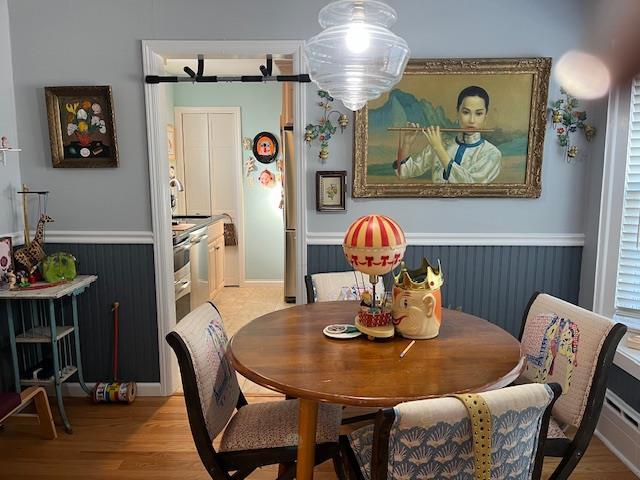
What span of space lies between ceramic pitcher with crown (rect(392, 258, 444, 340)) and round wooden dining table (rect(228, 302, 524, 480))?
5 centimetres

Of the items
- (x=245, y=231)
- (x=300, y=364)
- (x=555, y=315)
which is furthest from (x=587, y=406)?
(x=245, y=231)

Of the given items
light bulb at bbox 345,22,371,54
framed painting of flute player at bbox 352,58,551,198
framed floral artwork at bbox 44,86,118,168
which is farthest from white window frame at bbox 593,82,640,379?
framed floral artwork at bbox 44,86,118,168

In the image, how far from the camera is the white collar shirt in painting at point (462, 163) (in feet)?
8.96

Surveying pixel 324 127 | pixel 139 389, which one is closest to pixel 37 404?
pixel 139 389

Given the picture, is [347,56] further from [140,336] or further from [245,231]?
[245,231]

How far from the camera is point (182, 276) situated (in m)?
3.76

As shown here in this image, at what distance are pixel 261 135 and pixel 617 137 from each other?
3779 millimetres

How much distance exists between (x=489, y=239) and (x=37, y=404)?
2.62 m

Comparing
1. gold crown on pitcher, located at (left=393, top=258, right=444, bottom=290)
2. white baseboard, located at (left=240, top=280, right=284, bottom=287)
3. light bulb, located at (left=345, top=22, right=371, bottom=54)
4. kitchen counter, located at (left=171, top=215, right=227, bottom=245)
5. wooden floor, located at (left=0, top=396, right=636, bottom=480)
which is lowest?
wooden floor, located at (left=0, top=396, right=636, bottom=480)

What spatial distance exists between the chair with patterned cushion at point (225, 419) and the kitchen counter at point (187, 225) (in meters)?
1.94

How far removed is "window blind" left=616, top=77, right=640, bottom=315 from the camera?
242cm

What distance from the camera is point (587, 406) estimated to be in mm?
1619

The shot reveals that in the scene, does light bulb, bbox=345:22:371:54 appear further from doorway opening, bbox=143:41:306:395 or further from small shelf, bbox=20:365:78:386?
doorway opening, bbox=143:41:306:395

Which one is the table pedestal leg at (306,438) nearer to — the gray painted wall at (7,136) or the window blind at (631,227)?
the window blind at (631,227)
